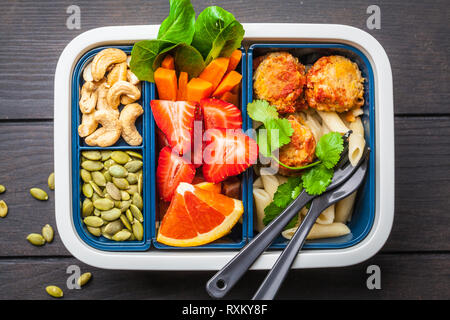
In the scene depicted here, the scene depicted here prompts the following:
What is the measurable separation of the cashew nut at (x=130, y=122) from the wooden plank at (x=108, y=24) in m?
0.40

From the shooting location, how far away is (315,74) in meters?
1.18

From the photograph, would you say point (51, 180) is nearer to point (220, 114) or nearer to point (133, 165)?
point (133, 165)

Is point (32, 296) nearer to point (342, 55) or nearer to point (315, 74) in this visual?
point (315, 74)

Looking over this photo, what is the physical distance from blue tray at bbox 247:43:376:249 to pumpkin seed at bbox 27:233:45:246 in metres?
0.77

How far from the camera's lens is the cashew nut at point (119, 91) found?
45.0 inches

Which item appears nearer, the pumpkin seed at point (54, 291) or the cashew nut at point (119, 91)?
the cashew nut at point (119, 91)

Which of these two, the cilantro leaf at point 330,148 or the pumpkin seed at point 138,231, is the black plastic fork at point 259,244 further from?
the pumpkin seed at point 138,231


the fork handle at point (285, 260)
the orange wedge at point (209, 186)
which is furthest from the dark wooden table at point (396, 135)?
the orange wedge at point (209, 186)

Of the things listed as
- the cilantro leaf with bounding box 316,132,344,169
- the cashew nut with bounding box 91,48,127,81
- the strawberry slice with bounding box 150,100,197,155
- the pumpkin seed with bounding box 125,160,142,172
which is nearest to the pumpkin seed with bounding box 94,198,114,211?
the pumpkin seed with bounding box 125,160,142,172

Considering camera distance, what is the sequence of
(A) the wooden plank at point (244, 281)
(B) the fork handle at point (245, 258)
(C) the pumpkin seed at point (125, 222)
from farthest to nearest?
(A) the wooden plank at point (244, 281) < (C) the pumpkin seed at point (125, 222) < (B) the fork handle at point (245, 258)

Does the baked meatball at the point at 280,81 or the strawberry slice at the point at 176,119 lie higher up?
the baked meatball at the point at 280,81

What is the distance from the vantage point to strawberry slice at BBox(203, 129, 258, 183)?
1.12 m

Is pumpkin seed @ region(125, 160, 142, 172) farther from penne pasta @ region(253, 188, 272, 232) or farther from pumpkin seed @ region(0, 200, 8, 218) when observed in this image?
pumpkin seed @ region(0, 200, 8, 218)

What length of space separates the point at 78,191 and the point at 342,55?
0.92 metres
